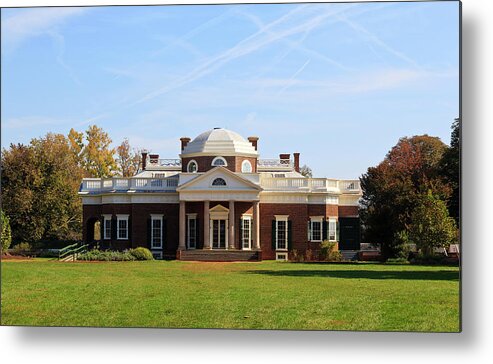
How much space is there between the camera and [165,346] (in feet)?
51.5

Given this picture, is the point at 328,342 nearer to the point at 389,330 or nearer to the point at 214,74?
the point at 389,330

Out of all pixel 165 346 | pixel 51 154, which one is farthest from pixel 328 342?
pixel 51 154

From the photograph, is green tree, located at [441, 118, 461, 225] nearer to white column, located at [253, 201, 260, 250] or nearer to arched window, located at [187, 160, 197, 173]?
white column, located at [253, 201, 260, 250]

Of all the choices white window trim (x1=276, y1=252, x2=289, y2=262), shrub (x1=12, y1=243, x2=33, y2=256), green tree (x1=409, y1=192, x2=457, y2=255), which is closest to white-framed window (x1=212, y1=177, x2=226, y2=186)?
white window trim (x1=276, y1=252, x2=289, y2=262)

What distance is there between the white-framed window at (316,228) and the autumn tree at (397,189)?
190cm

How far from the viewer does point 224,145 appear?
37094mm

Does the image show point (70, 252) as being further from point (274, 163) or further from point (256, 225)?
point (274, 163)

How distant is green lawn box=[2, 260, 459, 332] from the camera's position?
16.1 metres

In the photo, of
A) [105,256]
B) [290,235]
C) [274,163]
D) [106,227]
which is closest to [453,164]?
[105,256]

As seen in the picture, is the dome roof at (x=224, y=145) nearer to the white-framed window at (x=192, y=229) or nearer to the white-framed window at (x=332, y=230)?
the white-framed window at (x=192, y=229)

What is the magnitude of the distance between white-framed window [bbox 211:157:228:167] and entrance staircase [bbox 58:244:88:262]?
6.76 meters

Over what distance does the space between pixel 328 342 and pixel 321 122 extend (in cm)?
649

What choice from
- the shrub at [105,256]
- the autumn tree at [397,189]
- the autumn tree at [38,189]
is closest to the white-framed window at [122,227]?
the autumn tree at [38,189]

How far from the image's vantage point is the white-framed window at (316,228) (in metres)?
36.5
